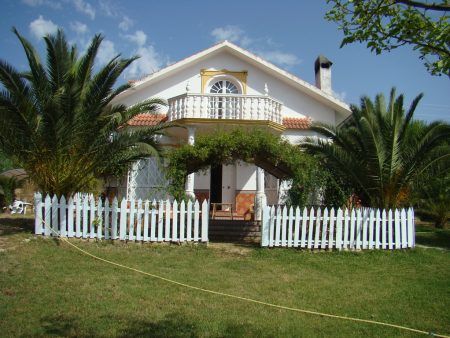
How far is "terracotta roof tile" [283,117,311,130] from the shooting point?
1697cm

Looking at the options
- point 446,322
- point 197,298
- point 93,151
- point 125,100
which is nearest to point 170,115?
point 125,100

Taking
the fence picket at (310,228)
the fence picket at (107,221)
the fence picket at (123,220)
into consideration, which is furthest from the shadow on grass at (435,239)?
the fence picket at (107,221)

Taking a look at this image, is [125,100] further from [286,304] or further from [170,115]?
[286,304]

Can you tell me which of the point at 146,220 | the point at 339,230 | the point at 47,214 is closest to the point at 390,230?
the point at 339,230

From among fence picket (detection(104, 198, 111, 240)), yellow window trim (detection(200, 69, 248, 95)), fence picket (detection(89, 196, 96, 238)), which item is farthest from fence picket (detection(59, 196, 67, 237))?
yellow window trim (detection(200, 69, 248, 95))

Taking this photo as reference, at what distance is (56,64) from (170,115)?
5592mm

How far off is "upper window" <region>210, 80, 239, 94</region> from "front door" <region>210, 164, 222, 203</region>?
3329 mm

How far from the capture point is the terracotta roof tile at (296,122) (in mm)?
16969

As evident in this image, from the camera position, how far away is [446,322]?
5.72 metres

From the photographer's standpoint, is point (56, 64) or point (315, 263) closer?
point (315, 263)

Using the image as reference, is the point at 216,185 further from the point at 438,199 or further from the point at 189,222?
the point at 438,199

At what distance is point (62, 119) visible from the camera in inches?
415

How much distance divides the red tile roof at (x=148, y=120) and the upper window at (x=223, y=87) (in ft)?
8.40

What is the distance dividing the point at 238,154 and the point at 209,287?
4869mm
